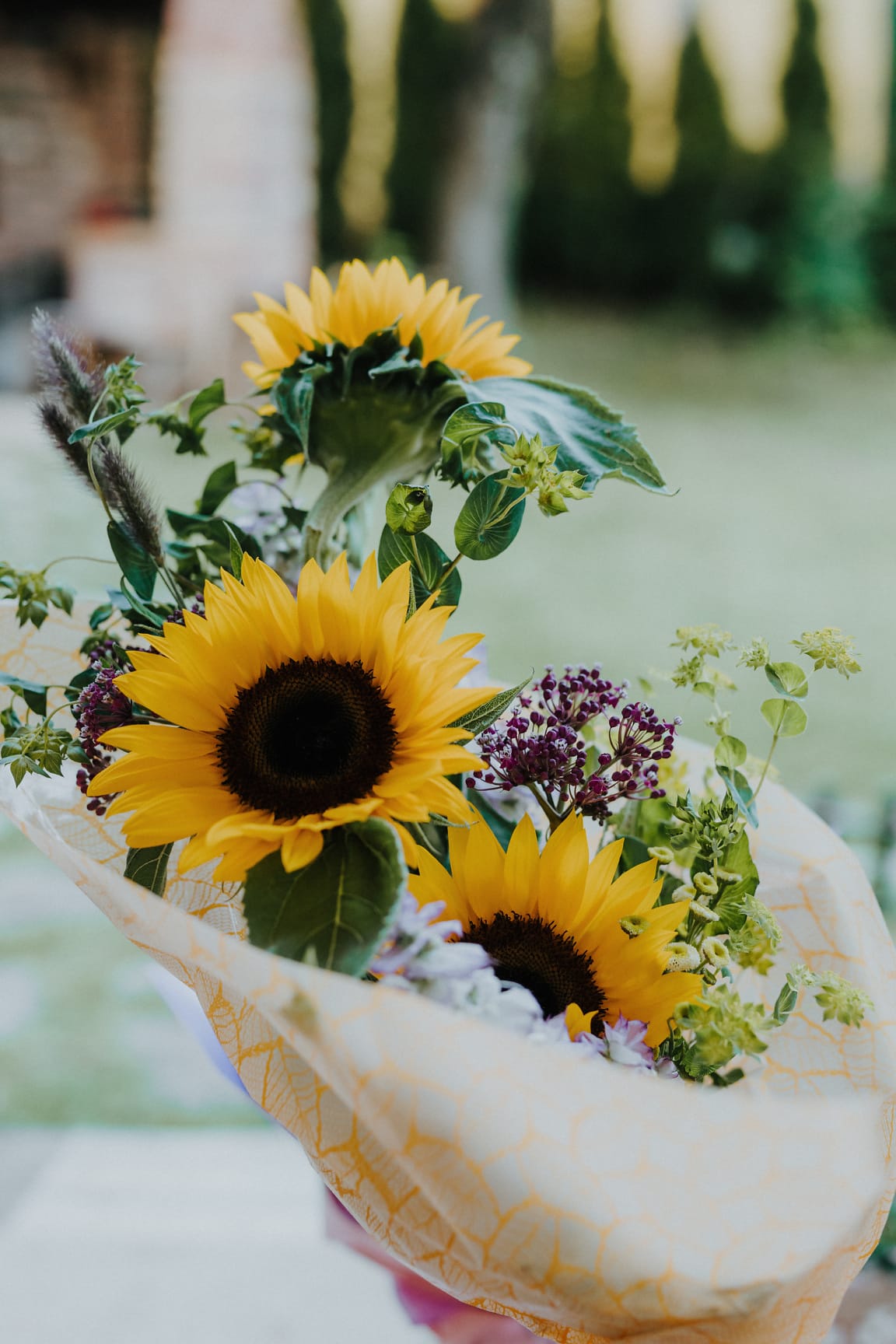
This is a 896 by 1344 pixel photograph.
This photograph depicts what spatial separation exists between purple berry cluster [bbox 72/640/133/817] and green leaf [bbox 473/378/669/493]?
20 cm

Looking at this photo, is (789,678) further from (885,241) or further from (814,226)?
(885,241)

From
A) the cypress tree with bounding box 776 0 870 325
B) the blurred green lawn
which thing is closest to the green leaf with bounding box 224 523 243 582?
the blurred green lawn

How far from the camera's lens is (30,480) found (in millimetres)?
2281

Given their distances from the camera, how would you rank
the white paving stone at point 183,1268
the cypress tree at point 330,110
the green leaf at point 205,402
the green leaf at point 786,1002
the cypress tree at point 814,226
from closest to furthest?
1. the green leaf at point 786,1002
2. the green leaf at point 205,402
3. the white paving stone at point 183,1268
4. the cypress tree at point 330,110
5. the cypress tree at point 814,226

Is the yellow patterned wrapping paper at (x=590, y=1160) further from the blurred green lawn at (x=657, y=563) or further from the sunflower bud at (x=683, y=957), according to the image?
the blurred green lawn at (x=657, y=563)

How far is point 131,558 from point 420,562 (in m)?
0.13

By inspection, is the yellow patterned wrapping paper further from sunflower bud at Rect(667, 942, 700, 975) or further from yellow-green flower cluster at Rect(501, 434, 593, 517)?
yellow-green flower cluster at Rect(501, 434, 593, 517)

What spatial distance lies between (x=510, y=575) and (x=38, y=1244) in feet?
A: 11.4

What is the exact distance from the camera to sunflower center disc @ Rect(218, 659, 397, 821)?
1.49ft

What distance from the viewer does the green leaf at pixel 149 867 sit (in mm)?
500

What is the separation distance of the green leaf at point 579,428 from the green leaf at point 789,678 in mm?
94

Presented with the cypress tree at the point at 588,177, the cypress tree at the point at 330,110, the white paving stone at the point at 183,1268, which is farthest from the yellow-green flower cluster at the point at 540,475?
the cypress tree at the point at 588,177

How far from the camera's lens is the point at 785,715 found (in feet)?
1.77

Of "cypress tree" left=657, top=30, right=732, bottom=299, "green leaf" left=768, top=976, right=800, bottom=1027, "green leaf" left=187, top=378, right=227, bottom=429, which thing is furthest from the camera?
"cypress tree" left=657, top=30, right=732, bottom=299
